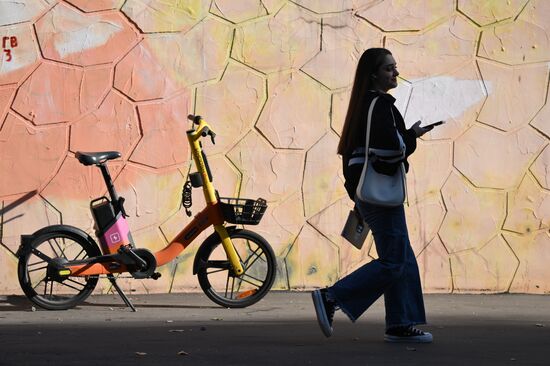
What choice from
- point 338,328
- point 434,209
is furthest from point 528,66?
point 338,328

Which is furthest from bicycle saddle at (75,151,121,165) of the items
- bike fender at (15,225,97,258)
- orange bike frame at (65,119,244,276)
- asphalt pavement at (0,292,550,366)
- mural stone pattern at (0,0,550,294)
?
asphalt pavement at (0,292,550,366)

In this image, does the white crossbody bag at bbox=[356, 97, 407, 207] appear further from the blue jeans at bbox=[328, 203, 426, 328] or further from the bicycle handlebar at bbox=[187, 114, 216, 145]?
the bicycle handlebar at bbox=[187, 114, 216, 145]

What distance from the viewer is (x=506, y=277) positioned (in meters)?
11.0

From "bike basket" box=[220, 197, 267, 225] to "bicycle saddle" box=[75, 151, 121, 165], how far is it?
85 centimetres

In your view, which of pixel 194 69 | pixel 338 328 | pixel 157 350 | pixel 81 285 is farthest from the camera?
pixel 194 69

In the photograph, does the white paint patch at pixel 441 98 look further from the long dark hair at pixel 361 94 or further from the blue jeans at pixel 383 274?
the blue jeans at pixel 383 274

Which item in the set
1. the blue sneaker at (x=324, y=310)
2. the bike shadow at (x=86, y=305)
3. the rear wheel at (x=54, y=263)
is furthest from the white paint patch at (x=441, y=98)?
the blue sneaker at (x=324, y=310)

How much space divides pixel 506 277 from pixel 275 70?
2552mm

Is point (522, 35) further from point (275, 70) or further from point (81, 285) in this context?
point (81, 285)

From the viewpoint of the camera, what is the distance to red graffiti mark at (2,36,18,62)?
1014 cm

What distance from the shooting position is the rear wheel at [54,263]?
942 centimetres

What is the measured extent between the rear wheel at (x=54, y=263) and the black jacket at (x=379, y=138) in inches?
101

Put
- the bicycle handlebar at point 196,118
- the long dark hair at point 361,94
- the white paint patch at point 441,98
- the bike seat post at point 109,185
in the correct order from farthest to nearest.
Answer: the white paint patch at point 441,98 < the bicycle handlebar at point 196,118 < the bike seat post at point 109,185 < the long dark hair at point 361,94

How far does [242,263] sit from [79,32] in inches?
85.6
